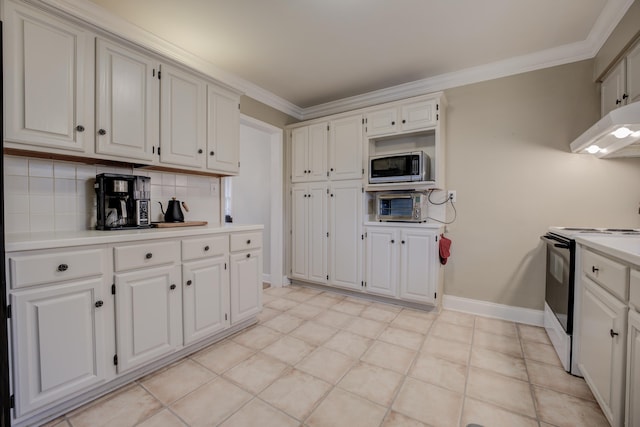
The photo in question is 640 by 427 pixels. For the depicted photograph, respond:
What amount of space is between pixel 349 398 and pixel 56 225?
2.16 metres

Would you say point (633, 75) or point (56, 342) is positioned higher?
point (633, 75)

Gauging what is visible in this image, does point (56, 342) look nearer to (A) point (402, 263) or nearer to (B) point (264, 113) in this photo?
(A) point (402, 263)

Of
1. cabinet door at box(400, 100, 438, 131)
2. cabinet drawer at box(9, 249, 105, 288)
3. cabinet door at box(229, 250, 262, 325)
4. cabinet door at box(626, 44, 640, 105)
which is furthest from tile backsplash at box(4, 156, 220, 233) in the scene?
cabinet door at box(626, 44, 640, 105)

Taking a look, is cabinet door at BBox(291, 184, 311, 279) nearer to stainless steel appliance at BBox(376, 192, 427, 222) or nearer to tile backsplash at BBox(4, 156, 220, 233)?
stainless steel appliance at BBox(376, 192, 427, 222)

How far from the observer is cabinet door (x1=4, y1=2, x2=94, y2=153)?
1.44 metres

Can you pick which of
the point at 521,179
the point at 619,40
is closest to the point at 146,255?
the point at 521,179

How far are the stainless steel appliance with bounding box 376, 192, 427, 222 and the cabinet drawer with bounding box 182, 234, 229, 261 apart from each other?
5.77ft

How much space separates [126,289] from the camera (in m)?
1.65

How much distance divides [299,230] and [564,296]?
2.70 m

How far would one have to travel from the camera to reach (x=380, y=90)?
3.36 meters

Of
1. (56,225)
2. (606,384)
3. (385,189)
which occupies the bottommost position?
(606,384)

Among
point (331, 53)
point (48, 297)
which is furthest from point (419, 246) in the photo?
point (48, 297)

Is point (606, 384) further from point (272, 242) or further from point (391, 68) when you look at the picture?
point (272, 242)

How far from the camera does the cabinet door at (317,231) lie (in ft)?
11.5
